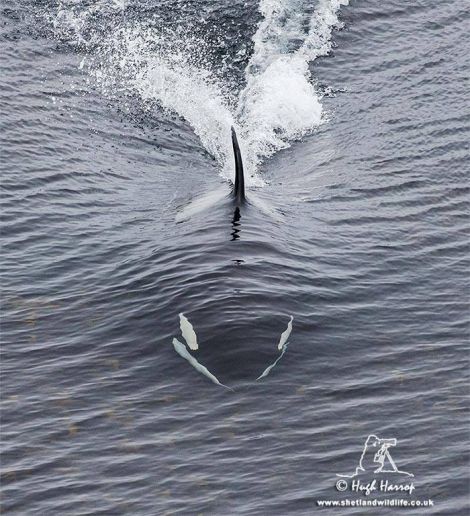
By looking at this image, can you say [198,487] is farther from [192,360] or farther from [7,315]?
[7,315]

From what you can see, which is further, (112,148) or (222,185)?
(112,148)

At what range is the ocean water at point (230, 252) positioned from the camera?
18766mm

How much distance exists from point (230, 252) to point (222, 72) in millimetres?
16309

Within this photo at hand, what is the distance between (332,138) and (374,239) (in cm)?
786

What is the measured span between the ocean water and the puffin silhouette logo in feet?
0.42

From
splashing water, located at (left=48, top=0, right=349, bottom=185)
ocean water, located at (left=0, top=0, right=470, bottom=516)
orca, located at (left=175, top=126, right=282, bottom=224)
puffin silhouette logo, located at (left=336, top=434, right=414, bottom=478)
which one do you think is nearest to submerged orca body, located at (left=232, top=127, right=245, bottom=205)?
orca, located at (left=175, top=126, right=282, bottom=224)

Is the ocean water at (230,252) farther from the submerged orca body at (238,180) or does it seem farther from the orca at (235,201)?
the submerged orca body at (238,180)

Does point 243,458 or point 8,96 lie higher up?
→ point 8,96

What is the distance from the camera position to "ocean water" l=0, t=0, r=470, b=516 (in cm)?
1877

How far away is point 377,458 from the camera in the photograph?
61.1ft

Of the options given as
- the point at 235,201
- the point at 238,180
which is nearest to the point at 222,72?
the point at 235,201

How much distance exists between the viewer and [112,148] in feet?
109

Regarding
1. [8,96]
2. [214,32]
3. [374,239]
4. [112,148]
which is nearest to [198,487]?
[374,239]

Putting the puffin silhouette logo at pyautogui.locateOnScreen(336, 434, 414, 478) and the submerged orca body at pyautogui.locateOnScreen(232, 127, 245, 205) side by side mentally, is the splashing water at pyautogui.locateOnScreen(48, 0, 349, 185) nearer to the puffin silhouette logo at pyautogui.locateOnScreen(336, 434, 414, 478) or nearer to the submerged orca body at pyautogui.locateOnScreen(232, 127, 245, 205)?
the submerged orca body at pyautogui.locateOnScreen(232, 127, 245, 205)
